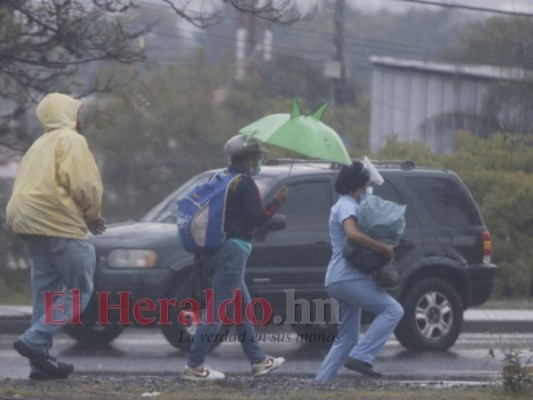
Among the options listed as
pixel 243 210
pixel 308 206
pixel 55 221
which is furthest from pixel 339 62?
pixel 55 221

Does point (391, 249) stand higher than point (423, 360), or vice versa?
point (391, 249)

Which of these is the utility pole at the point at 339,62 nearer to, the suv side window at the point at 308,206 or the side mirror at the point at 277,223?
the suv side window at the point at 308,206

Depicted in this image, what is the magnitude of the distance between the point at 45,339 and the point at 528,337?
6824 mm

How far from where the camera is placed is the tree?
13.8 m

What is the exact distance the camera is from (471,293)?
11758 mm

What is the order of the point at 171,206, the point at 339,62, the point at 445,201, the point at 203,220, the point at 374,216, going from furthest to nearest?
the point at 339,62 < the point at 445,201 < the point at 171,206 < the point at 374,216 < the point at 203,220

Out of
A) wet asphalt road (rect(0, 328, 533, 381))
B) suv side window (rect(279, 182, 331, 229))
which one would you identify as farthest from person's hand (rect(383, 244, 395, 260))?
suv side window (rect(279, 182, 331, 229))

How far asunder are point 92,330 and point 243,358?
164cm

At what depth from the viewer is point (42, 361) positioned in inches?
294

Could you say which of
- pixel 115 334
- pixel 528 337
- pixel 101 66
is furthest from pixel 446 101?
pixel 115 334

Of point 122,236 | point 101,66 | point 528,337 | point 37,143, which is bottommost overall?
point 528,337

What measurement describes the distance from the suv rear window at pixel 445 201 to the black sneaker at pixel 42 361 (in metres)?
5.16

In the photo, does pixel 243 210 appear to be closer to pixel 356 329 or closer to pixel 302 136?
pixel 302 136

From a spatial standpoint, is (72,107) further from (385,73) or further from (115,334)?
(385,73)
